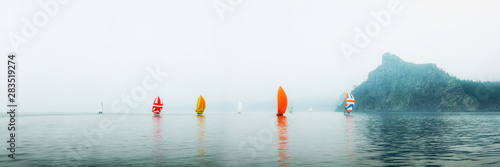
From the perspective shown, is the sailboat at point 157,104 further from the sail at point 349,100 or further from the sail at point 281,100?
the sail at point 349,100

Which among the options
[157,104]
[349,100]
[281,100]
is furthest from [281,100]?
[157,104]

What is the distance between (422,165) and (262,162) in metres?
10.2

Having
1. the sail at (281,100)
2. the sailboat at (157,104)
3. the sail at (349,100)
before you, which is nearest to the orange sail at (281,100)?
the sail at (281,100)

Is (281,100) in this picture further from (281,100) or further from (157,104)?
(157,104)

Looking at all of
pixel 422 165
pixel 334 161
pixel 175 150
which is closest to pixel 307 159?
pixel 334 161

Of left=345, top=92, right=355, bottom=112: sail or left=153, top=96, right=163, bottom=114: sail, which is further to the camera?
left=345, top=92, right=355, bottom=112: sail

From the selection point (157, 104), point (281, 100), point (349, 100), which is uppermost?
point (281, 100)

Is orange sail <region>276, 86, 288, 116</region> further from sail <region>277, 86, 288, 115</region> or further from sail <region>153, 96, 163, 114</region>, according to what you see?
sail <region>153, 96, 163, 114</region>

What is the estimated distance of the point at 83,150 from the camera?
32281 millimetres

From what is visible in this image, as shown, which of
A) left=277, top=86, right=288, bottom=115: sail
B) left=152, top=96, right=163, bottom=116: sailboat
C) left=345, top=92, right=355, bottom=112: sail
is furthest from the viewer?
left=345, top=92, right=355, bottom=112: sail

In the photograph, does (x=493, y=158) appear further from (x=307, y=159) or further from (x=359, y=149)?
(x=307, y=159)

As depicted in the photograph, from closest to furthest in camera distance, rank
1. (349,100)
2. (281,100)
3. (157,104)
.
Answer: (281,100) < (349,100) < (157,104)

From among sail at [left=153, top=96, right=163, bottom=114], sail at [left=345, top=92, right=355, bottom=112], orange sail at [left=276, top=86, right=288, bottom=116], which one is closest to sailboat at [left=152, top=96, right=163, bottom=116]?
sail at [left=153, top=96, right=163, bottom=114]

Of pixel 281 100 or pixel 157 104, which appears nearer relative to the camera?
pixel 281 100
